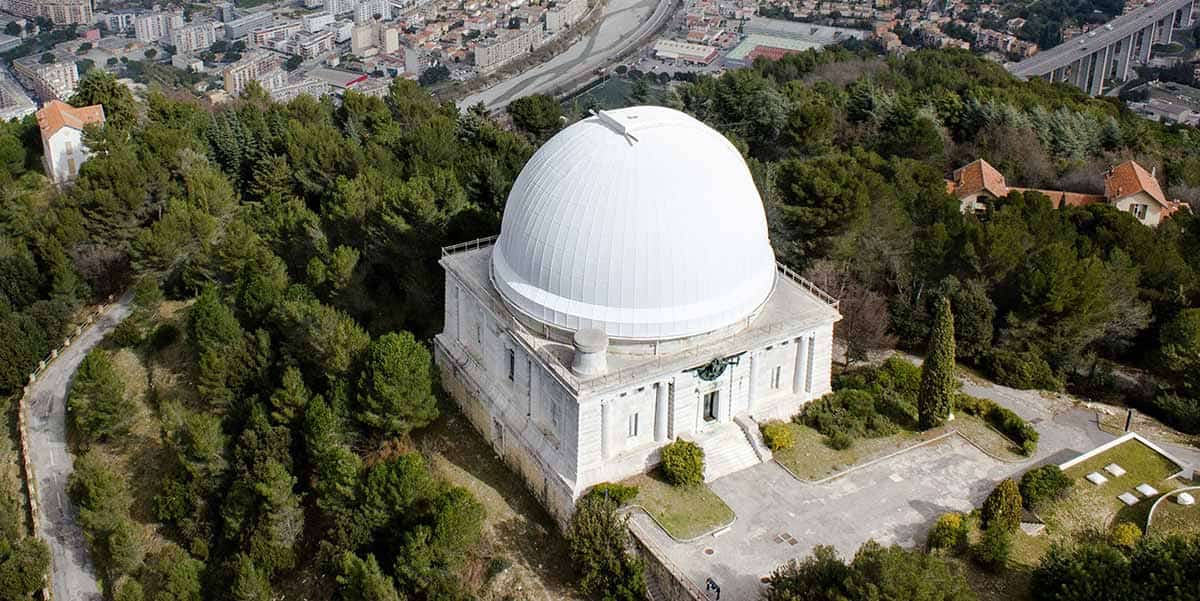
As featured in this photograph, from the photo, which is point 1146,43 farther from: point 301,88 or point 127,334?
point 127,334

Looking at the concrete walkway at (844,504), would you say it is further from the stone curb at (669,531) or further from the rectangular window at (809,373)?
the rectangular window at (809,373)

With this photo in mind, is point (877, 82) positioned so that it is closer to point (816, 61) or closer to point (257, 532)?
point (816, 61)

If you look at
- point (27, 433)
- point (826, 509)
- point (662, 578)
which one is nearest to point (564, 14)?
point (27, 433)

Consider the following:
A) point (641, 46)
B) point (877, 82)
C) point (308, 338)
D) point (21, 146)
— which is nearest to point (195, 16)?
point (641, 46)

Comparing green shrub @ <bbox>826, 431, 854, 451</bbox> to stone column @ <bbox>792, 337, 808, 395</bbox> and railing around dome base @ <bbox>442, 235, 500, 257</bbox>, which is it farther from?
railing around dome base @ <bbox>442, 235, 500, 257</bbox>

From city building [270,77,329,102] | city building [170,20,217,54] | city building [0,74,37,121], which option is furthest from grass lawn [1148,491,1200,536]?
city building [170,20,217,54]
